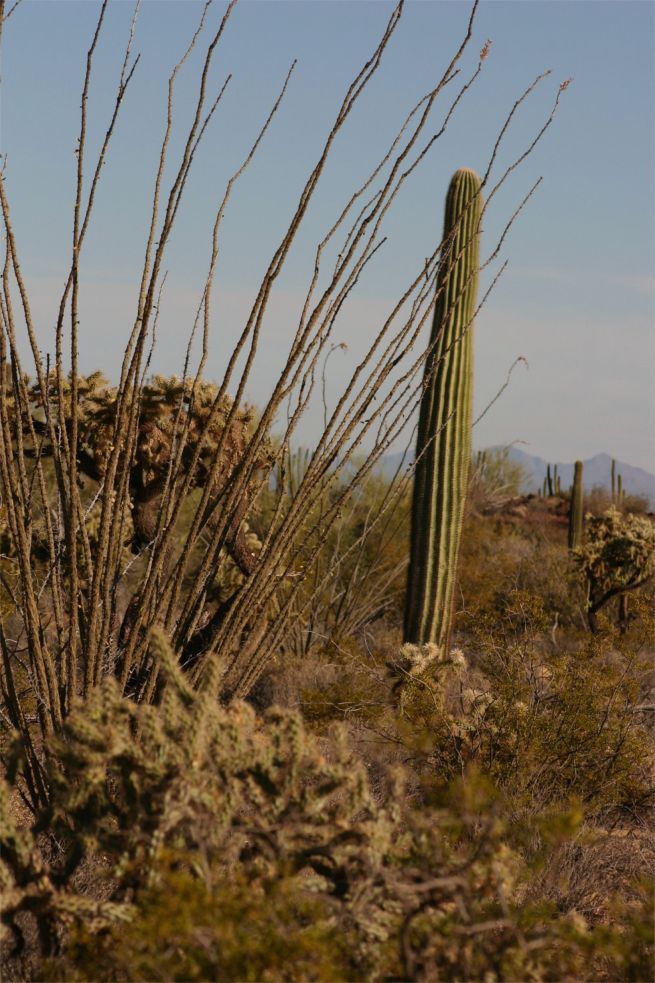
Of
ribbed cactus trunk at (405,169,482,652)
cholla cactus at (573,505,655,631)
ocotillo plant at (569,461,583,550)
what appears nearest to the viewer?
ribbed cactus trunk at (405,169,482,652)

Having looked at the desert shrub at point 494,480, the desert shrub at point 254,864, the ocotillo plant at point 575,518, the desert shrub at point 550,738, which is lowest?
the desert shrub at point 550,738

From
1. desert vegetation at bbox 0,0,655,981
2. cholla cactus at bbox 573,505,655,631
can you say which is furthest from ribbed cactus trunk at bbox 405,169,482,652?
cholla cactus at bbox 573,505,655,631

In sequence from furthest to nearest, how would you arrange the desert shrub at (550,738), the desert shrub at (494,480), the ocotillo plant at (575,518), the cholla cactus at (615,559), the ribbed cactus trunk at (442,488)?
1. the desert shrub at (494,480)
2. the ocotillo plant at (575,518)
3. the cholla cactus at (615,559)
4. the ribbed cactus trunk at (442,488)
5. the desert shrub at (550,738)

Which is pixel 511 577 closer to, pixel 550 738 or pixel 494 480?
pixel 550 738

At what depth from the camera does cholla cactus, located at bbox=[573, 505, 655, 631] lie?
10195mm

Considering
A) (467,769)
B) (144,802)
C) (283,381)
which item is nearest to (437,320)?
(467,769)

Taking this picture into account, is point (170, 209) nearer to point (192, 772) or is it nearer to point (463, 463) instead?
point (192, 772)

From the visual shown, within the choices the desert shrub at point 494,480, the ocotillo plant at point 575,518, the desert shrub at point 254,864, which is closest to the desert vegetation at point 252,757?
the desert shrub at point 254,864

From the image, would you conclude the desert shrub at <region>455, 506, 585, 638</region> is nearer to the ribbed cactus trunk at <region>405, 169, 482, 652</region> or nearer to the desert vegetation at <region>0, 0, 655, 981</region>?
the ribbed cactus trunk at <region>405, 169, 482, 652</region>

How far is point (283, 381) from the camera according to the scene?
3.34 metres

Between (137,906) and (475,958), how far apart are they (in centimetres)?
75

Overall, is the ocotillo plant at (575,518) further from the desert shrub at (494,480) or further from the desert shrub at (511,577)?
the desert shrub at (494,480)

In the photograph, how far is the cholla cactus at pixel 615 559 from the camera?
10.2 metres

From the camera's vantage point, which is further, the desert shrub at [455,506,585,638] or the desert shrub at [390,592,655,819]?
the desert shrub at [455,506,585,638]
